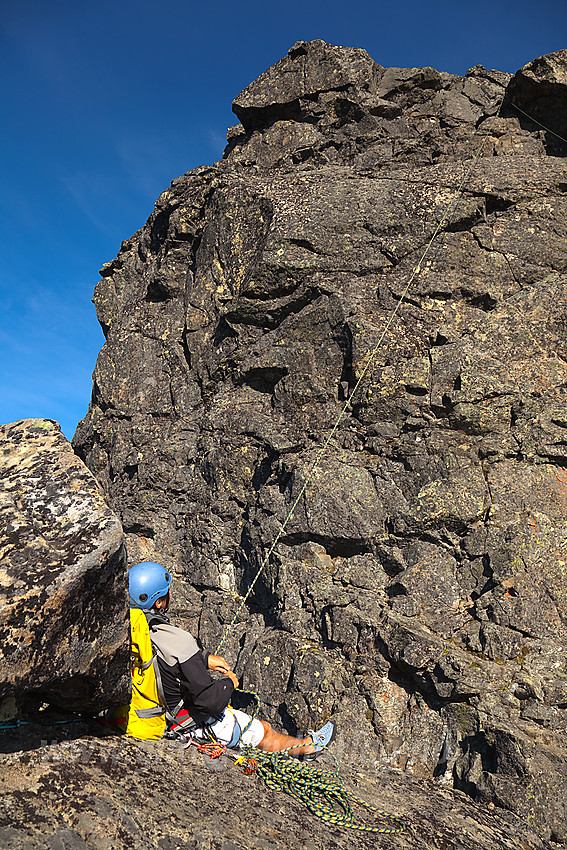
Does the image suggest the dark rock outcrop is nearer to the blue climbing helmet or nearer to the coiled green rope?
the coiled green rope

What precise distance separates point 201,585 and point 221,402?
4040 millimetres

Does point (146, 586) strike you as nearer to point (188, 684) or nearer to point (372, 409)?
point (188, 684)

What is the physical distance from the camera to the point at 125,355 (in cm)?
1529

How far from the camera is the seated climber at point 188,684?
6.06 meters

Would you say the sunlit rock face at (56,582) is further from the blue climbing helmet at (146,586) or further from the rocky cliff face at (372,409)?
the rocky cliff face at (372,409)

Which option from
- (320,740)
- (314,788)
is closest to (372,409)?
(320,740)

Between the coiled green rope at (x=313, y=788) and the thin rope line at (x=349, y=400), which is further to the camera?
the thin rope line at (x=349, y=400)

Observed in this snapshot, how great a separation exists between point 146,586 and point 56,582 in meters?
2.53

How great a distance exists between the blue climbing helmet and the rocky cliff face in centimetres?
402

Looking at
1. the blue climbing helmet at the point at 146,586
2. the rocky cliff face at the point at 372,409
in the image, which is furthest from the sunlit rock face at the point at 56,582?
the rocky cliff face at the point at 372,409

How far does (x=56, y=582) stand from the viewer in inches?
168

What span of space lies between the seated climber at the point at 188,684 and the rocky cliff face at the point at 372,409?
271 cm

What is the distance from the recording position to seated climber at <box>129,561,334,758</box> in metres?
6.06

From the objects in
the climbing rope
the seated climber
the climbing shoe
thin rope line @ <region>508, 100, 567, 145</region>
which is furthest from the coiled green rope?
thin rope line @ <region>508, 100, 567, 145</region>
